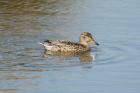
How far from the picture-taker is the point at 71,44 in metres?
15.0

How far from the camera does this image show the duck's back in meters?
14.8

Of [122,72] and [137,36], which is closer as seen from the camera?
[122,72]

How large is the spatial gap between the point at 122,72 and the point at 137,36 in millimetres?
2924

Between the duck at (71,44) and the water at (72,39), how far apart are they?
19 cm

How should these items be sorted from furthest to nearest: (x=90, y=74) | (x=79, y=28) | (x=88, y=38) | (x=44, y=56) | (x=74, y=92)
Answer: (x=79, y=28), (x=88, y=38), (x=44, y=56), (x=90, y=74), (x=74, y=92)

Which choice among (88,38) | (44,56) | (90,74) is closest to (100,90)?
(90,74)

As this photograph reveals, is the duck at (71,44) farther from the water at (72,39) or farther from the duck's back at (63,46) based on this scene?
the water at (72,39)

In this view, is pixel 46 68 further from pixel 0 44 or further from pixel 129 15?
pixel 129 15

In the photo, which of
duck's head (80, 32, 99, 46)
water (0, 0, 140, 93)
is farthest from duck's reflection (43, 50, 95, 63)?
duck's head (80, 32, 99, 46)

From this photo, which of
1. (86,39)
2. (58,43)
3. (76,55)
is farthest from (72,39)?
(76,55)

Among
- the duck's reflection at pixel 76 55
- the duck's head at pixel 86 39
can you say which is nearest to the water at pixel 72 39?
the duck's reflection at pixel 76 55

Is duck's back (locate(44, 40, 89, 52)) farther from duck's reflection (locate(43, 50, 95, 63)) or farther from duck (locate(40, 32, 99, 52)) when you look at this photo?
duck's reflection (locate(43, 50, 95, 63))

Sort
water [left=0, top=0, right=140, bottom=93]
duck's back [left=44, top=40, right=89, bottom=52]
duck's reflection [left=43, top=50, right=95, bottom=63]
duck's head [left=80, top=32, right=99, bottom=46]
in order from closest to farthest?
water [left=0, top=0, right=140, bottom=93], duck's reflection [left=43, top=50, right=95, bottom=63], duck's back [left=44, top=40, right=89, bottom=52], duck's head [left=80, top=32, right=99, bottom=46]

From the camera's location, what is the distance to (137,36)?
15430mm
